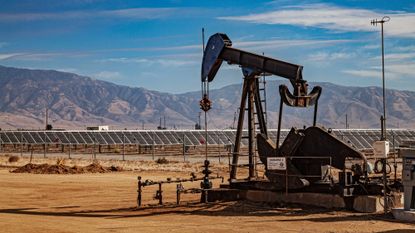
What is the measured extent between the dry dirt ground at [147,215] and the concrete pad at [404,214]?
173mm

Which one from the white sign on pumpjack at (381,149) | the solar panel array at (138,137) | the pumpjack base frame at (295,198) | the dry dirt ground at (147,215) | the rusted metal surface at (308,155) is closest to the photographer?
the dry dirt ground at (147,215)

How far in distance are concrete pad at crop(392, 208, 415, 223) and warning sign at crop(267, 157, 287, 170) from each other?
385 cm

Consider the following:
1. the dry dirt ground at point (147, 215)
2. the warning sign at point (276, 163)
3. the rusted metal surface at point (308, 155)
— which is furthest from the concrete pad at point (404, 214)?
the warning sign at point (276, 163)

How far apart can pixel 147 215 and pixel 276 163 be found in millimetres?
4020

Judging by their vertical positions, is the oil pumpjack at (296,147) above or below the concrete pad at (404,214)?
above

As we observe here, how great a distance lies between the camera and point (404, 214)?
17.0 metres

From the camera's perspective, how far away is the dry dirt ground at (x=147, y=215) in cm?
1642

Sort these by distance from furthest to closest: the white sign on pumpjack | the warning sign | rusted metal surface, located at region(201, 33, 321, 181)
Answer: rusted metal surface, located at region(201, 33, 321, 181), the warning sign, the white sign on pumpjack

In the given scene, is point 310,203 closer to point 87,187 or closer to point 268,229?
point 268,229

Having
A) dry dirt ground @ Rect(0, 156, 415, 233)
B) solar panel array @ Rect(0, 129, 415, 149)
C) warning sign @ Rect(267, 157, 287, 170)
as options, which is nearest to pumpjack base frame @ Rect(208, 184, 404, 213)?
dry dirt ground @ Rect(0, 156, 415, 233)

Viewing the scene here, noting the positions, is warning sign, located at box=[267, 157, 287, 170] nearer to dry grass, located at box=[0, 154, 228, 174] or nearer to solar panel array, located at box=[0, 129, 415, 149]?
dry grass, located at box=[0, 154, 228, 174]

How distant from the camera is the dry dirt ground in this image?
16.4m

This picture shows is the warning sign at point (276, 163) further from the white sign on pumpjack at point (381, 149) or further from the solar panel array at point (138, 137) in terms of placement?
the solar panel array at point (138, 137)

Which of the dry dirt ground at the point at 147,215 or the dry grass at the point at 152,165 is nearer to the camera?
the dry dirt ground at the point at 147,215
